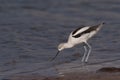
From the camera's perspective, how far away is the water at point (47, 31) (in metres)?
11.8

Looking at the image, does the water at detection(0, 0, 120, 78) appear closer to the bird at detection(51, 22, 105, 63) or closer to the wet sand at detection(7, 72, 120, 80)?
the bird at detection(51, 22, 105, 63)

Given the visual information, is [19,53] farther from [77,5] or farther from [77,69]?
[77,5]

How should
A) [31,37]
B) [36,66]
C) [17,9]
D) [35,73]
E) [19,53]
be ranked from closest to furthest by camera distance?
1. [35,73]
2. [36,66]
3. [19,53]
4. [31,37]
5. [17,9]

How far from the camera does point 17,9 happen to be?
18.7m

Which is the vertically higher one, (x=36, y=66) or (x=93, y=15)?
(x=36, y=66)

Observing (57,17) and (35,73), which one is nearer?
(35,73)

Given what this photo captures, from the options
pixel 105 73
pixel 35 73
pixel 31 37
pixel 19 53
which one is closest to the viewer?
pixel 105 73

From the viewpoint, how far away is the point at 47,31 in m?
15.3

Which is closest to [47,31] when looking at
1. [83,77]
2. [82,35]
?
[82,35]

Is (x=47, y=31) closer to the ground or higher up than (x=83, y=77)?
closer to the ground

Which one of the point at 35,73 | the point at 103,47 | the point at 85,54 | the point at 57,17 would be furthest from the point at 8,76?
the point at 57,17

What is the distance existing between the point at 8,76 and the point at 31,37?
4.33 meters

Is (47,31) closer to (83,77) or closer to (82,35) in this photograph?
(82,35)

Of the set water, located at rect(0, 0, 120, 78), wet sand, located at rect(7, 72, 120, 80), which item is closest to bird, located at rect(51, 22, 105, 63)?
water, located at rect(0, 0, 120, 78)
